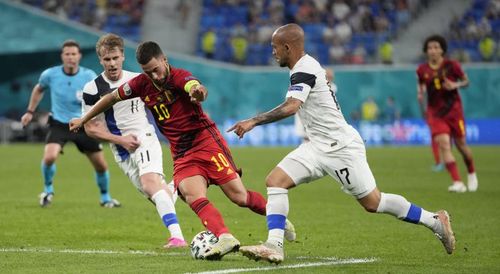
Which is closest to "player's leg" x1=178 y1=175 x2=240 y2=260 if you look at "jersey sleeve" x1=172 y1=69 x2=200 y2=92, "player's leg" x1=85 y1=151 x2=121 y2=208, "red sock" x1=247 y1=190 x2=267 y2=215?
"red sock" x1=247 y1=190 x2=267 y2=215

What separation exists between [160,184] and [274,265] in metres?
2.43

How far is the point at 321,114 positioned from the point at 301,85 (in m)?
0.47

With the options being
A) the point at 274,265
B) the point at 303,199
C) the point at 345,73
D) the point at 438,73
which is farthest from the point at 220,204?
the point at 345,73

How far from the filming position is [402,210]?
9781mm

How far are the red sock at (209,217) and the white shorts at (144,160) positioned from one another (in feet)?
5.85

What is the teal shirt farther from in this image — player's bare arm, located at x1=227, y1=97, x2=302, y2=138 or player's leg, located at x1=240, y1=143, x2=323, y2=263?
player's bare arm, located at x1=227, y1=97, x2=302, y2=138

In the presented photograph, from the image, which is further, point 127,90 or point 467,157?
point 467,157

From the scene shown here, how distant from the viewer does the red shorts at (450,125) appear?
18.2 metres

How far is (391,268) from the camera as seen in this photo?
924 cm

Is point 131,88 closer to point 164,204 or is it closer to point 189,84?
point 189,84

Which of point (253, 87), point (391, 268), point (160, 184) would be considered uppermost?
point (253, 87)

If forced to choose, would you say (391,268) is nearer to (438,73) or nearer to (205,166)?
(205,166)

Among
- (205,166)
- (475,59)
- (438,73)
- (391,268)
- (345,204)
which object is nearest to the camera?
(391,268)

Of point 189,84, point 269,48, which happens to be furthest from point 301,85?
point 269,48
